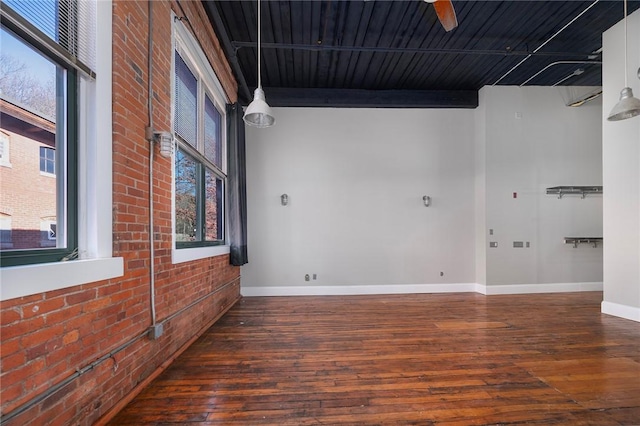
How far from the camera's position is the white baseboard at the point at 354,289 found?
5.37m

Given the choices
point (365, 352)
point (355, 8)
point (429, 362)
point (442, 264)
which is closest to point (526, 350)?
point (429, 362)

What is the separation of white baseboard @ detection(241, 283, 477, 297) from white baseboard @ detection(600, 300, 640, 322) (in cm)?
181

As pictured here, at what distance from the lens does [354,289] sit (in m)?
5.44

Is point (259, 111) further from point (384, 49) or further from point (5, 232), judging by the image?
point (384, 49)

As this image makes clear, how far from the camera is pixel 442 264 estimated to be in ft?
18.2

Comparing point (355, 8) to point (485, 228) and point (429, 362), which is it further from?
point (485, 228)

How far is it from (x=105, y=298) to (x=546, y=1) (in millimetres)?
5068

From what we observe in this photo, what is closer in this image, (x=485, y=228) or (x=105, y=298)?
(x=105, y=298)

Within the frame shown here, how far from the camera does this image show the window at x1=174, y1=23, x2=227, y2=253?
3.00m

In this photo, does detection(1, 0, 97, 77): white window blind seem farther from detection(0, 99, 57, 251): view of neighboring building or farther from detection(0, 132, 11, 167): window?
detection(0, 132, 11, 167): window

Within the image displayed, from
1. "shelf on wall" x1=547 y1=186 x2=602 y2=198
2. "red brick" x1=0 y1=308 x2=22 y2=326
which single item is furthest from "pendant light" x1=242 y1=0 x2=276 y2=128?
"shelf on wall" x1=547 y1=186 x2=602 y2=198

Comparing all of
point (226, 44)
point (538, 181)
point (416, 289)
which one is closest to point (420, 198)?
point (416, 289)

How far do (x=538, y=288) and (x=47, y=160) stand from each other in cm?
687

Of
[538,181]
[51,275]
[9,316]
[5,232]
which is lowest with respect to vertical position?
[9,316]
